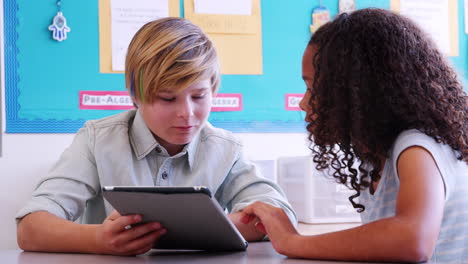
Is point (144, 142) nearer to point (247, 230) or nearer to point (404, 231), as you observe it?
point (247, 230)

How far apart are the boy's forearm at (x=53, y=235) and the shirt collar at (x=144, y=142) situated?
0.22m

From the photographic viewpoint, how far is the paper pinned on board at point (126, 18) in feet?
5.17

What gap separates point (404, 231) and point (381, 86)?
232mm

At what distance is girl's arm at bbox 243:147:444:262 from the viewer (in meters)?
0.58

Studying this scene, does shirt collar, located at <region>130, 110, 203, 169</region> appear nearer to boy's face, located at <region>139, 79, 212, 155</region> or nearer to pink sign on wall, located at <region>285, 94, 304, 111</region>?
boy's face, located at <region>139, 79, 212, 155</region>

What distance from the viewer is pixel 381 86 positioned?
0.74 meters

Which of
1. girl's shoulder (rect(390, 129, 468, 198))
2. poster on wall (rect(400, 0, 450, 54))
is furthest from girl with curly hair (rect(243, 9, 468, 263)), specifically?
poster on wall (rect(400, 0, 450, 54))

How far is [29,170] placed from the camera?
148 cm

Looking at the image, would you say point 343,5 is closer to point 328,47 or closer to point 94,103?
point 94,103

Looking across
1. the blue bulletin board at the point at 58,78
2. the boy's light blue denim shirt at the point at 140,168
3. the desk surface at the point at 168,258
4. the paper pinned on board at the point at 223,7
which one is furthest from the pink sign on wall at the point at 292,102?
the desk surface at the point at 168,258

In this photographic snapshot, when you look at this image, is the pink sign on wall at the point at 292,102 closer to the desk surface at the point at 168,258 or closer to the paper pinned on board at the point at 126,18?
the paper pinned on board at the point at 126,18

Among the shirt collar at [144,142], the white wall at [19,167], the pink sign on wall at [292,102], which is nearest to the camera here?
the shirt collar at [144,142]

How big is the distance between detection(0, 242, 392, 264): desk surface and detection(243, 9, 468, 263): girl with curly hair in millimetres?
31

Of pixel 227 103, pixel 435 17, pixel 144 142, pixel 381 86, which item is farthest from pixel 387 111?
pixel 435 17
